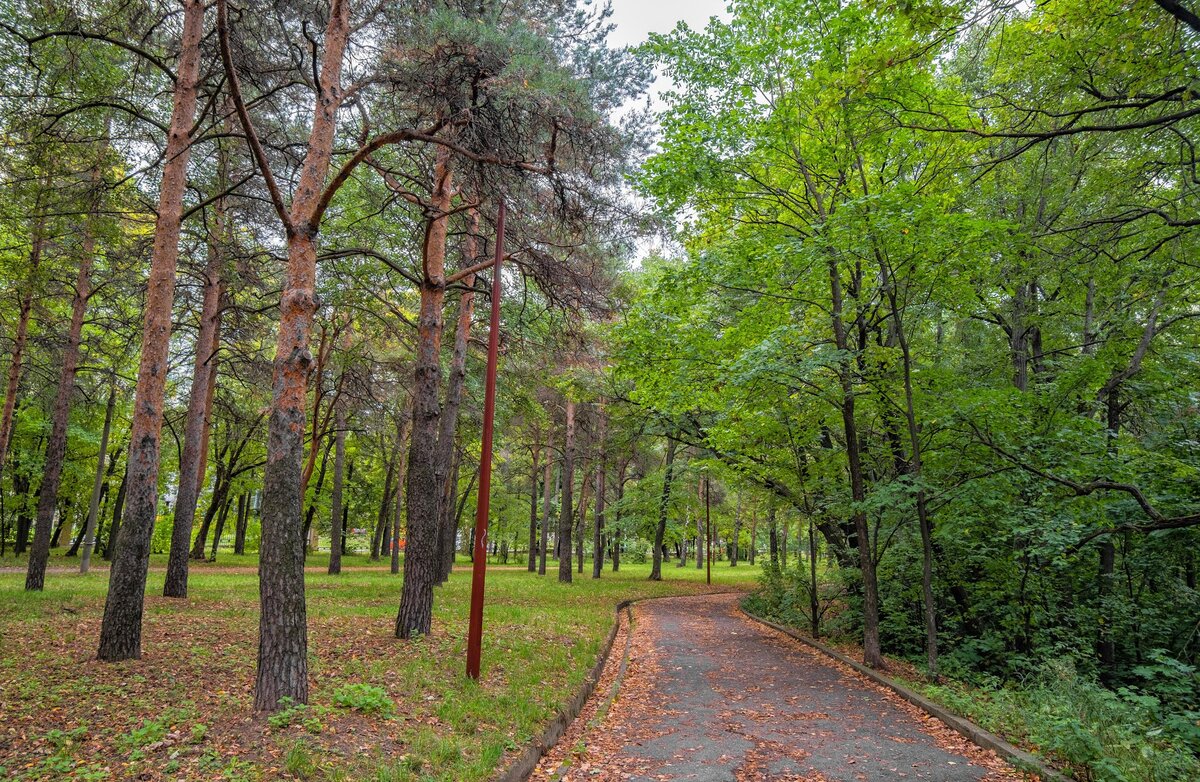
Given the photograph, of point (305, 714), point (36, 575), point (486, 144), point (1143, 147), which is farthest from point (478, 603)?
point (1143, 147)

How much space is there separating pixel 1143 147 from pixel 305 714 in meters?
12.4

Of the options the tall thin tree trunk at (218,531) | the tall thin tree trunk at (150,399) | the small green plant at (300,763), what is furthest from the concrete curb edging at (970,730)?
the tall thin tree trunk at (218,531)

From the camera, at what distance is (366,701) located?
17.4 ft

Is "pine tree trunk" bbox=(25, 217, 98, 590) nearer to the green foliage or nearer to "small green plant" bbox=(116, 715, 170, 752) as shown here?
"small green plant" bbox=(116, 715, 170, 752)

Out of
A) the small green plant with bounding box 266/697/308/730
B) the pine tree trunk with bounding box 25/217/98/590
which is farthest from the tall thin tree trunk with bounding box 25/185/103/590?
the small green plant with bounding box 266/697/308/730

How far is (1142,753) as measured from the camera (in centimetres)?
463

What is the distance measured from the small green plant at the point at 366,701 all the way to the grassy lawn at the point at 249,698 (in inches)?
0.5

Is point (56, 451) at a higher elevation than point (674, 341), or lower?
lower

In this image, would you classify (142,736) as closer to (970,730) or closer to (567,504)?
(970,730)

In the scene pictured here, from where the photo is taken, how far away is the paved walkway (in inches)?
201

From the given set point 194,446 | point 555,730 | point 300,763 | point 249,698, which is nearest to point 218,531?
point 194,446

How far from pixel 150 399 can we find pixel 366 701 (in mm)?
4114

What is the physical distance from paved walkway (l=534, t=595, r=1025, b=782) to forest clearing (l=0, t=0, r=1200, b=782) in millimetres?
65

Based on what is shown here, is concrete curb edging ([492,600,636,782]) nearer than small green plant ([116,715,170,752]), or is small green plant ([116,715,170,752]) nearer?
small green plant ([116,715,170,752])
